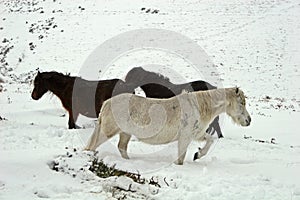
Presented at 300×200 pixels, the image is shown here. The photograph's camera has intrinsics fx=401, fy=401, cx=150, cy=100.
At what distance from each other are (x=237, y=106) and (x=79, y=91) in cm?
463

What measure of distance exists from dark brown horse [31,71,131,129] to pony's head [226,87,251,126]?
11.8 ft

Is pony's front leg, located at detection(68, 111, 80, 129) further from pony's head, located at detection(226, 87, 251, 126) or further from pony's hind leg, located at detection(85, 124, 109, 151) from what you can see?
pony's head, located at detection(226, 87, 251, 126)

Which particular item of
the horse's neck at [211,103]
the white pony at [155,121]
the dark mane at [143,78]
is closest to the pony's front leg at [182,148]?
the white pony at [155,121]

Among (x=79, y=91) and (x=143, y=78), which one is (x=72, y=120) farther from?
(x=143, y=78)

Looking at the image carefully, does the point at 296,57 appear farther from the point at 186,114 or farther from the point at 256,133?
the point at 186,114

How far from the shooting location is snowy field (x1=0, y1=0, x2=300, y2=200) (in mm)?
4805

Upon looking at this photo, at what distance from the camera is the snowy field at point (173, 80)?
15.8 feet

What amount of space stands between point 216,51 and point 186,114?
24.0 m

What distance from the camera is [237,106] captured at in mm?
7414

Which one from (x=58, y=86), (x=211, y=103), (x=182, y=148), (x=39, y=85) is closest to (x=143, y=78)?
(x=58, y=86)

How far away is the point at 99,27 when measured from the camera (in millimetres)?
35875

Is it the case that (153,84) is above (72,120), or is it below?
above

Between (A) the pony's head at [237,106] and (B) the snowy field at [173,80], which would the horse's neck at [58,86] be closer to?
(B) the snowy field at [173,80]

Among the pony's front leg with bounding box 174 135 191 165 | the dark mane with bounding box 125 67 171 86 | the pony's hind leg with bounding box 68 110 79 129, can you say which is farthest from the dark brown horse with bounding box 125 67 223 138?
the pony's front leg with bounding box 174 135 191 165
